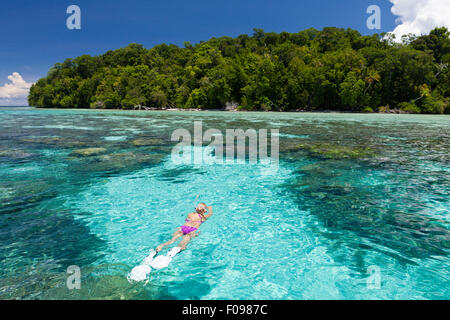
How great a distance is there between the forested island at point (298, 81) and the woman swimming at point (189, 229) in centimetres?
6795

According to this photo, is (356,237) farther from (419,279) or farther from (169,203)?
(169,203)

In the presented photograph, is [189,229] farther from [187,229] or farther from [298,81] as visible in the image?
[298,81]

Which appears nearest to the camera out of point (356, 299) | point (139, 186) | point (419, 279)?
point (356, 299)

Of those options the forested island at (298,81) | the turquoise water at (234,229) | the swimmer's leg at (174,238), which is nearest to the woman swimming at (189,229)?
the swimmer's leg at (174,238)

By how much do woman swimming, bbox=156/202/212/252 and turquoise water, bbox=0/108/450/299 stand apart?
18cm

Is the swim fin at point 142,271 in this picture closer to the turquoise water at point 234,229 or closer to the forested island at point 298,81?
the turquoise water at point 234,229

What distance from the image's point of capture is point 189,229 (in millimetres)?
5414

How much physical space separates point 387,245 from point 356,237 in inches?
22.7

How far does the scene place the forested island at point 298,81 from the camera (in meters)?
64.5

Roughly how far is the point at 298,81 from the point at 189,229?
236ft

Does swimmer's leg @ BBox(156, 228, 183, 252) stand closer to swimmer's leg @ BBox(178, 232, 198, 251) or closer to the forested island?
swimmer's leg @ BBox(178, 232, 198, 251)

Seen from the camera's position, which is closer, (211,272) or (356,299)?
(356,299)

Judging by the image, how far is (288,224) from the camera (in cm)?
597
